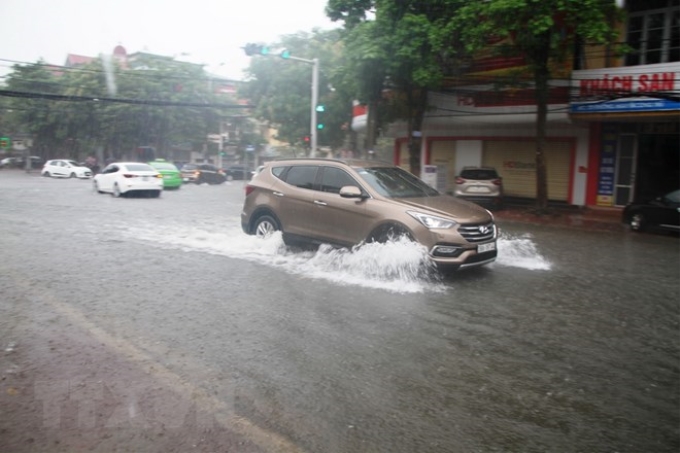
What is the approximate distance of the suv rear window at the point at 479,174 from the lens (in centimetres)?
1894

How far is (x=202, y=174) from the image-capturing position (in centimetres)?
3850

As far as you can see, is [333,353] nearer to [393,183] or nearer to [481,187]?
[393,183]

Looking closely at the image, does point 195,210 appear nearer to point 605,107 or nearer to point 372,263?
point 372,263

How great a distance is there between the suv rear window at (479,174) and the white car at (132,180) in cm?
1271

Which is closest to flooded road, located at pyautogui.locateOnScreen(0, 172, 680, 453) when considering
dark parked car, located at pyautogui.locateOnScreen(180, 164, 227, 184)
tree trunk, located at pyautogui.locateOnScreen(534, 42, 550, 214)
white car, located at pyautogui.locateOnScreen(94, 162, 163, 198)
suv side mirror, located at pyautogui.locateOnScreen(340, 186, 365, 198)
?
suv side mirror, located at pyautogui.locateOnScreen(340, 186, 365, 198)

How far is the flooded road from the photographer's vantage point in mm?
3508

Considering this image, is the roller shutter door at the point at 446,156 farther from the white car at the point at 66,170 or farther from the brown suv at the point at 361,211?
the white car at the point at 66,170

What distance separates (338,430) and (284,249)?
245 inches

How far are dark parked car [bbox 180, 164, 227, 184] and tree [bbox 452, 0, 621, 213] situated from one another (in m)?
25.4

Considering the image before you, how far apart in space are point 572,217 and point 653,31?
22.3ft

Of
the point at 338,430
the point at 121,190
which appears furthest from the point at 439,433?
the point at 121,190

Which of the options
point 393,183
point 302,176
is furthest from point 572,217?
point 302,176

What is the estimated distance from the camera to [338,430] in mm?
3504

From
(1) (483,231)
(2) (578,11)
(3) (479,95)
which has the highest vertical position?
(2) (578,11)
